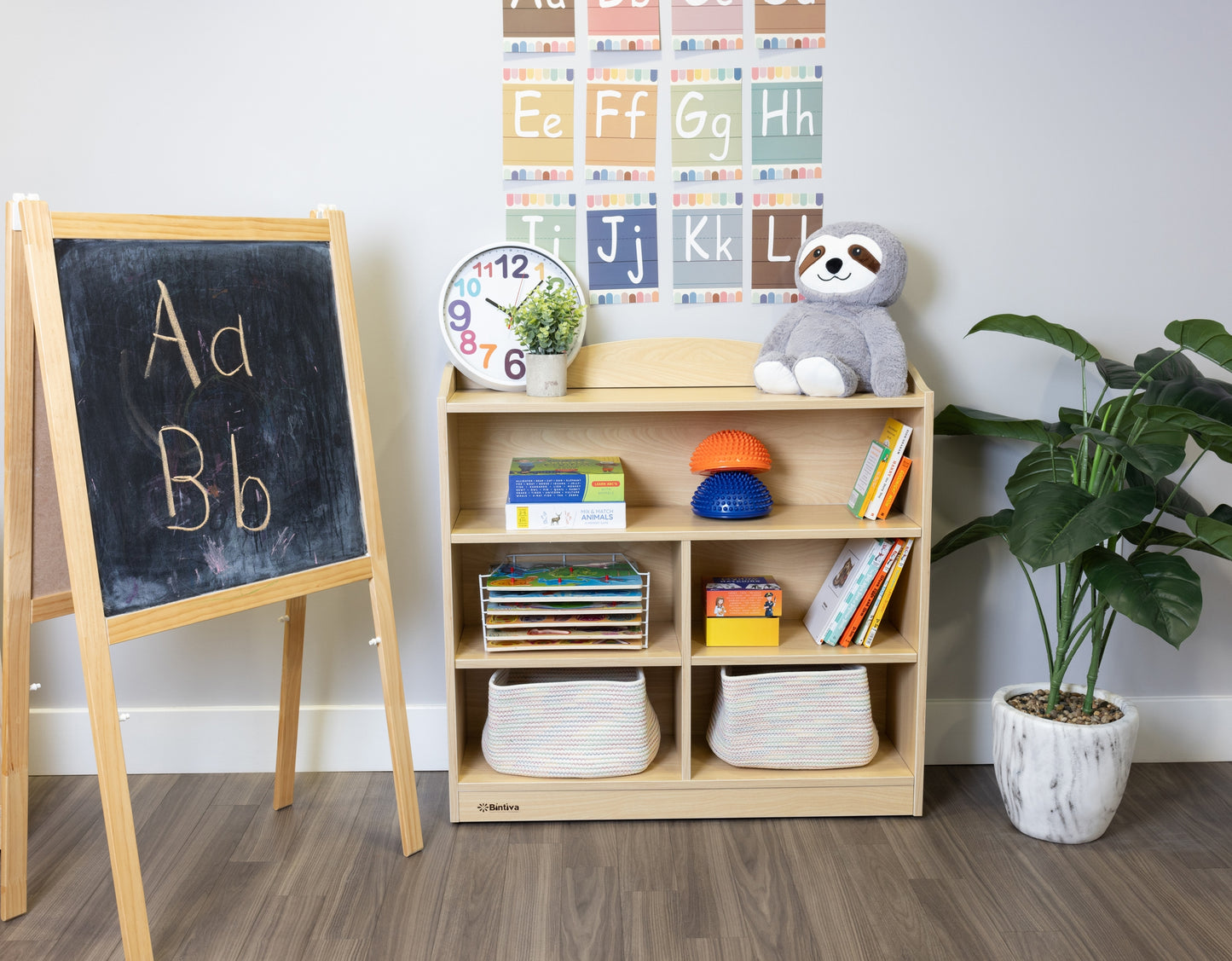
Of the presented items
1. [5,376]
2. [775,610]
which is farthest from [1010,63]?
[5,376]

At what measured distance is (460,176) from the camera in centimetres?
214

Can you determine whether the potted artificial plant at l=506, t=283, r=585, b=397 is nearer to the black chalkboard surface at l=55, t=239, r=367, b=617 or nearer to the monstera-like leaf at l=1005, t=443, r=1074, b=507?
the black chalkboard surface at l=55, t=239, r=367, b=617

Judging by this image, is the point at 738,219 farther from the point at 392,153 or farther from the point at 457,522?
the point at 457,522

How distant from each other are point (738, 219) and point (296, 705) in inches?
58.4

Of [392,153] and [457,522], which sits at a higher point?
[392,153]

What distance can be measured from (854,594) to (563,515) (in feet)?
2.15

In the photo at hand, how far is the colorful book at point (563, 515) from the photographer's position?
200 centimetres

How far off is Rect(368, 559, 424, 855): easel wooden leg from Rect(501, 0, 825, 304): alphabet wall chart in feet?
2.70

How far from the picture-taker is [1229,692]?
237cm

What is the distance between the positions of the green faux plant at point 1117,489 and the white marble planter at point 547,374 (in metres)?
0.83

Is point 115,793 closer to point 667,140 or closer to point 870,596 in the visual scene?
point 870,596

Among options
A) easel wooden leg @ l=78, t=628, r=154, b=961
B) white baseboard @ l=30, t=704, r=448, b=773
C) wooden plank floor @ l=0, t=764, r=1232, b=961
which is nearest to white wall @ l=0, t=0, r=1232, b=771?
white baseboard @ l=30, t=704, r=448, b=773

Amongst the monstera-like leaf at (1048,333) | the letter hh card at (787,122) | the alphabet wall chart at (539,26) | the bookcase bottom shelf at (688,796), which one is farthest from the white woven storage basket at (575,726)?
the alphabet wall chart at (539,26)

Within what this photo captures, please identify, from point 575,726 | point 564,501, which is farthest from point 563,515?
point 575,726
